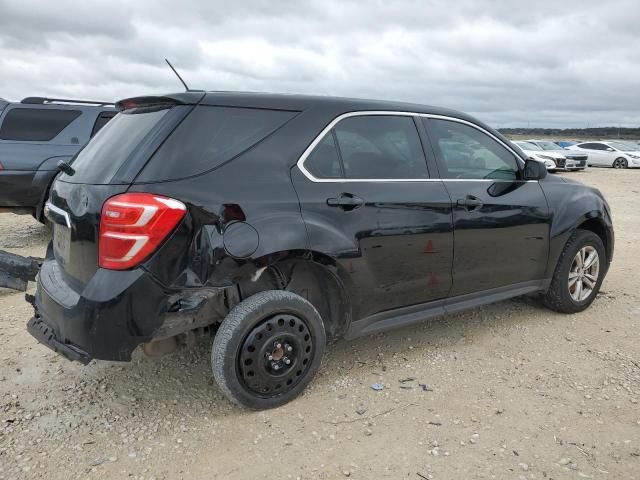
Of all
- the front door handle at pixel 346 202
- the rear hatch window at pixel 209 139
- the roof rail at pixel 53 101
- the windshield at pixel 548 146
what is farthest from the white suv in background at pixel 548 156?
the rear hatch window at pixel 209 139

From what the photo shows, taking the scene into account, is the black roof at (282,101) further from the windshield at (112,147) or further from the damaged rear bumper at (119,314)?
the damaged rear bumper at (119,314)

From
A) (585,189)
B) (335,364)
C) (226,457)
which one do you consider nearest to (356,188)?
(335,364)

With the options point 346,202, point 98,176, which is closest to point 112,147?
point 98,176

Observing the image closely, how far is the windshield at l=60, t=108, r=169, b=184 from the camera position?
2754 mm

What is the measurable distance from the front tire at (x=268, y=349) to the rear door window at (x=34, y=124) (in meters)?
5.77

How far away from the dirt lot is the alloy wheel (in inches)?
15.8

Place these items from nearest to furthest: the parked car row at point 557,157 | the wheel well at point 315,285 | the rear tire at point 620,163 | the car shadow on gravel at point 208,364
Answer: the wheel well at point 315,285 → the car shadow on gravel at point 208,364 → the parked car row at point 557,157 → the rear tire at point 620,163

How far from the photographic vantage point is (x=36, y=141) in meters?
7.16

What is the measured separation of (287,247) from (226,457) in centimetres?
107

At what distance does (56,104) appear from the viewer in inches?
295

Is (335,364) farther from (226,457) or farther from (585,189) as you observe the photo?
(585,189)

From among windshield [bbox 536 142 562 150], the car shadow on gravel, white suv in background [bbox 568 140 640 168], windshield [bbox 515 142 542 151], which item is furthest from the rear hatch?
white suv in background [bbox 568 140 640 168]

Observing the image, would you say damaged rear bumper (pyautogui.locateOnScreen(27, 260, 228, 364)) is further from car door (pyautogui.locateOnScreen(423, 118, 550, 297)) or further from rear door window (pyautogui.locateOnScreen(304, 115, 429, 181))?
car door (pyautogui.locateOnScreen(423, 118, 550, 297))

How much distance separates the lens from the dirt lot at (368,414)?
8.39ft
